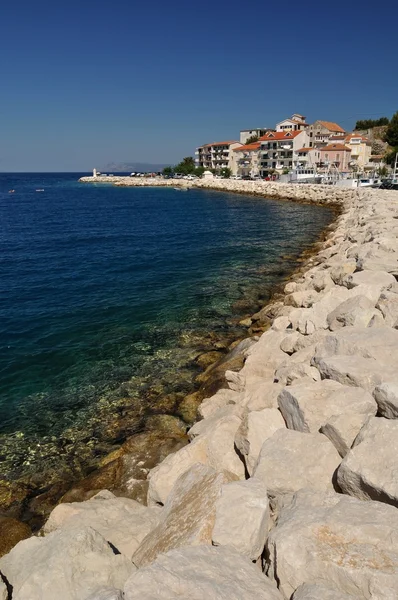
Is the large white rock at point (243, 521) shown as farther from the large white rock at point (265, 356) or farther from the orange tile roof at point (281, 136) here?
the orange tile roof at point (281, 136)

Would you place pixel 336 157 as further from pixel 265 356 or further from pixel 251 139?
pixel 265 356

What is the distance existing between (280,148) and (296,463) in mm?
103745

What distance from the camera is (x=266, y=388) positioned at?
805cm

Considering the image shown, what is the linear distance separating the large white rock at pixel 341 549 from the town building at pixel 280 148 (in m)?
101

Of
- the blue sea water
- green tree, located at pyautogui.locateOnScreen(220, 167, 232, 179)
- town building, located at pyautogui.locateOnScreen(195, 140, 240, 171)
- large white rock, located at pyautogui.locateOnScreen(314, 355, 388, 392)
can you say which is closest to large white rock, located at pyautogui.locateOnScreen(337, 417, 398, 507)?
large white rock, located at pyautogui.locateOnScreen(314, 355, 388, 392)

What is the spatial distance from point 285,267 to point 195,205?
45.6 metres

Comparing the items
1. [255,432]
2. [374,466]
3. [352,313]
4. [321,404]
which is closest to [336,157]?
[352,313]

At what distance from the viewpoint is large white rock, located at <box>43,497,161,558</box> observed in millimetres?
5441

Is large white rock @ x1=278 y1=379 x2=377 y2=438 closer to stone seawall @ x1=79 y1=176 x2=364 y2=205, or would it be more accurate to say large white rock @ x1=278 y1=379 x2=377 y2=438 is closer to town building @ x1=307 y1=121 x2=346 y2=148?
stone seawall @ x1=79 y1=176 x2=364 y2=205

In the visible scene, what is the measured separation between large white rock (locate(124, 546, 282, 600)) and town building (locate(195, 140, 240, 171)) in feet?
413

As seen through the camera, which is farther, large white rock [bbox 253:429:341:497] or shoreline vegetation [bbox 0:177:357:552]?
shoreline vegetation [bbox 0:177:357:552]

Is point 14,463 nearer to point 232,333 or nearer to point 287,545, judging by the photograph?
point 287,545

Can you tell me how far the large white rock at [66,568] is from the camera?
4.31m

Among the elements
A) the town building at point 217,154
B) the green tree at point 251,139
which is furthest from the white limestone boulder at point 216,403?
the green tree at point 251,139
